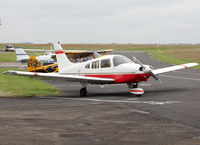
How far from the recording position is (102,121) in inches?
444

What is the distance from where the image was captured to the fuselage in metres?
18.0

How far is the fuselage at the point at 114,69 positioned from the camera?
17984mm

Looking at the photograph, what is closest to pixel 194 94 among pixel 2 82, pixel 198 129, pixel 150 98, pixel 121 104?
pixel 150 98

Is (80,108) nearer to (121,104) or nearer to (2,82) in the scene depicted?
(121,104)

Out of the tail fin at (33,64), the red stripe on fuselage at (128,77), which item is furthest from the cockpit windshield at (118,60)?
the tail fin at (33,64)

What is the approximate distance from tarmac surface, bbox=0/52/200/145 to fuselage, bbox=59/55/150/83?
5.27 ft

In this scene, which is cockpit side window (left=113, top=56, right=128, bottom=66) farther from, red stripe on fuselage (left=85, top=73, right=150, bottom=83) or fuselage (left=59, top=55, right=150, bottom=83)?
red stripe on fuselage (left=85, top=73, right=150, bottom=83)

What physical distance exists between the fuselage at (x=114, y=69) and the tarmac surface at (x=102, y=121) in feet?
5.27

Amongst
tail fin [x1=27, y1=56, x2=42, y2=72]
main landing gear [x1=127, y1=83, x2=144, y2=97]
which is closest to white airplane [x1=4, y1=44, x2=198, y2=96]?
main landing gear [x1=127, y1=83, x2=144, y2=97]

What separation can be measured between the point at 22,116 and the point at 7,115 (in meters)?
0.64

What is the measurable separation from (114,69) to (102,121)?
7519 mm

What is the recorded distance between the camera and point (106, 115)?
12422 millimetres

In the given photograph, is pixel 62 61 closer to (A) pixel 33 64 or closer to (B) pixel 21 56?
(A) pixel 33 64

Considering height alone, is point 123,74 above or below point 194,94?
above
